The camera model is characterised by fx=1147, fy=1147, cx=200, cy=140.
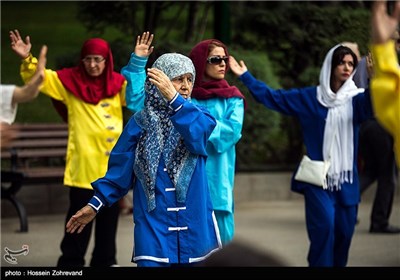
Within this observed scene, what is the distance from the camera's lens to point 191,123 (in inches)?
227

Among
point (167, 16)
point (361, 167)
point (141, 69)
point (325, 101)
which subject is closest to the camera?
point (141, 69)

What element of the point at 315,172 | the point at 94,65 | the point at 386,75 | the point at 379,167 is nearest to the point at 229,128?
the point at 315,172

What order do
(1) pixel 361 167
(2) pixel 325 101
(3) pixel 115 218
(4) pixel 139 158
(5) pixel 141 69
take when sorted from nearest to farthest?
(4) pixel 139 158, (5) pixel 141 69, (2) pixel 325 101, (3) pixel 115 218, (1) pixel 361 167

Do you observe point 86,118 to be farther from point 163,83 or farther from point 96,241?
point 163,83

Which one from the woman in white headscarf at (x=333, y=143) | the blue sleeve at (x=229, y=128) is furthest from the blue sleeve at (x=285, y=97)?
the blue sleeve at (x=229, y=128)

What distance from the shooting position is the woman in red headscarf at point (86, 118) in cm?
789

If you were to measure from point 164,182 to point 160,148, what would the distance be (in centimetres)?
18

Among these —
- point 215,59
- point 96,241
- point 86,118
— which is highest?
point 215,59

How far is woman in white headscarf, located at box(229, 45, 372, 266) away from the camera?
7684 millimetres

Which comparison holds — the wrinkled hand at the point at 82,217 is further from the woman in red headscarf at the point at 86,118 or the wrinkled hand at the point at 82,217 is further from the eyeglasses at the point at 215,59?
the woman in red headscarf at the point at 86,118

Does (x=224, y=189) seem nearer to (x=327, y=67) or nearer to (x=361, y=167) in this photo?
(x=327, y=67)

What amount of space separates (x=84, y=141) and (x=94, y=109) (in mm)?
232

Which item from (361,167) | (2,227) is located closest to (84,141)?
(2,227)

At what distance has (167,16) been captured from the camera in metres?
12.4
